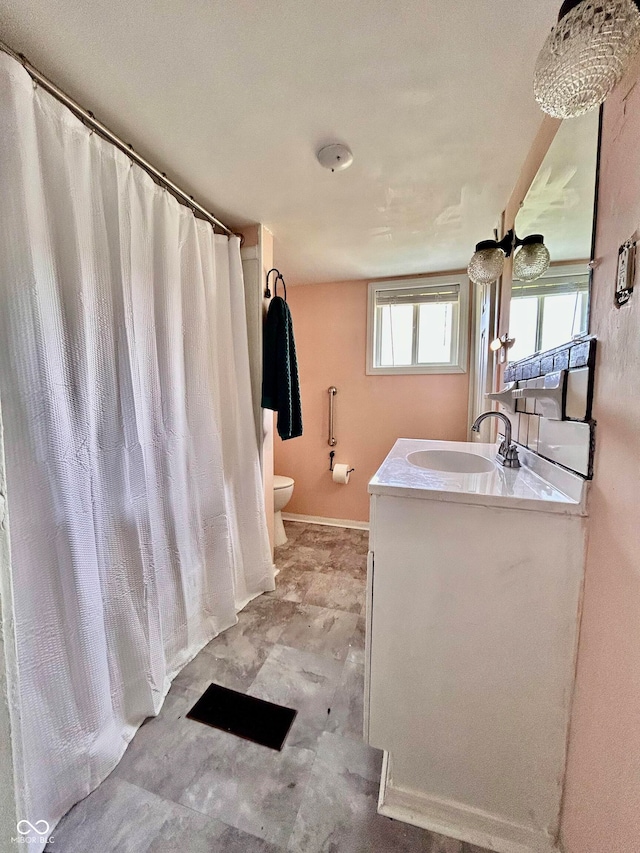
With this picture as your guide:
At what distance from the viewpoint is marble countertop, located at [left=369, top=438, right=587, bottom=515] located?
73 cm

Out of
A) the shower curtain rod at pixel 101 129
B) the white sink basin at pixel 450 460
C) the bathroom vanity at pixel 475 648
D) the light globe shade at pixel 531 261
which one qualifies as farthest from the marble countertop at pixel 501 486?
the shower curtain rod at pixel 101 129

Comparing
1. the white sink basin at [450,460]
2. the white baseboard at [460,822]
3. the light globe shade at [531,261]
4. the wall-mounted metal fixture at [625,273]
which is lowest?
the white baseboard at [460,822]

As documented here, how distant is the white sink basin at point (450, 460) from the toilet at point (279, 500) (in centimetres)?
120

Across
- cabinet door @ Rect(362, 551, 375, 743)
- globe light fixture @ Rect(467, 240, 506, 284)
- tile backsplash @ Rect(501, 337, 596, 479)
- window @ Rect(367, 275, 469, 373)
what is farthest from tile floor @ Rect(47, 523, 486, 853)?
window @ Rect(367, 275, 469, 373)

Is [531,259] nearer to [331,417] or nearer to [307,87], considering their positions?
[307,87]

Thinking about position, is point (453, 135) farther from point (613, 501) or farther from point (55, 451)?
point (55, 451)

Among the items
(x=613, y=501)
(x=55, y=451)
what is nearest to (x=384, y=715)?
(x=613, y=501)

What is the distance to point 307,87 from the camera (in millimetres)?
930

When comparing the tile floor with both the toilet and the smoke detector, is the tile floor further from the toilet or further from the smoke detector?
the smoke detector

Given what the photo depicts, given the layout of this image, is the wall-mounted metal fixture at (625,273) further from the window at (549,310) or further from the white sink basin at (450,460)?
the white sink basin at (450,460)

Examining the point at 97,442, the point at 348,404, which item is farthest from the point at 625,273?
the point at 348,404

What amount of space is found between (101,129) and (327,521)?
2.73 m

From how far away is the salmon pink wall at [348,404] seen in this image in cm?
249

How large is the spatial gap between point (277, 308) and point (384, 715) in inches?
72.6
